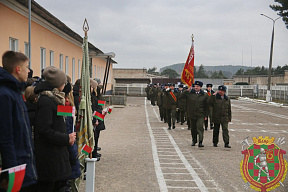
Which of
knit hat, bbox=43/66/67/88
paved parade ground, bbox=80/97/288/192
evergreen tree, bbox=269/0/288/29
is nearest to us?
knit hat, bbox=43/66/67/88

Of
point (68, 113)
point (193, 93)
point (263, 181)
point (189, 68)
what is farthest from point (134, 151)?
point (189, 68)

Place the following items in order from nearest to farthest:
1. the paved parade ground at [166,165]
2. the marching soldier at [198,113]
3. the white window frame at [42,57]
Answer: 1. the paved parade ground at [166,165]
2. the marching soldier at [198,113]
3. the white window frame at [42,57]

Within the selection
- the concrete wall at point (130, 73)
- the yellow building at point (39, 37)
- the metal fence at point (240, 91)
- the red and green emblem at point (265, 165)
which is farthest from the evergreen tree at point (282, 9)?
the concrete wall at point (130, 73)

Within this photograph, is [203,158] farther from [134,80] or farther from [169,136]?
[134,80]

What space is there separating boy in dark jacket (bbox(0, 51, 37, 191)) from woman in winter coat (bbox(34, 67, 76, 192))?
403 mm

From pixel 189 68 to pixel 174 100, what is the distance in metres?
1.82

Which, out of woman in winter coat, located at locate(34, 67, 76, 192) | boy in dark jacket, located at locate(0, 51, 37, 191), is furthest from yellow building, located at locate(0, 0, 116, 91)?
boy in dark jacket, located at locate(0, 51, 37, 191)

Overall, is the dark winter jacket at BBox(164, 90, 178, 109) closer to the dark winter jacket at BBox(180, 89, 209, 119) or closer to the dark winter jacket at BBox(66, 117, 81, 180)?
the dark winter jacket at BBox(180, 89, 209, 119)

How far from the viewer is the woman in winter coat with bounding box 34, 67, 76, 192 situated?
3893mm

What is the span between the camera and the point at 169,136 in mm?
12883

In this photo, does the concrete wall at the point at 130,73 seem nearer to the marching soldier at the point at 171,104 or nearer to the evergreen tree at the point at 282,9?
the evergreen tree at the point at 282,9

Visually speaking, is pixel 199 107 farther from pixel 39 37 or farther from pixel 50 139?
pixel 39 37

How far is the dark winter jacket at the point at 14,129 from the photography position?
3.16 m

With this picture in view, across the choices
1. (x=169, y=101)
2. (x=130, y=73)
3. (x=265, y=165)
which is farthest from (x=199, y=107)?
(x=130, y=73)
